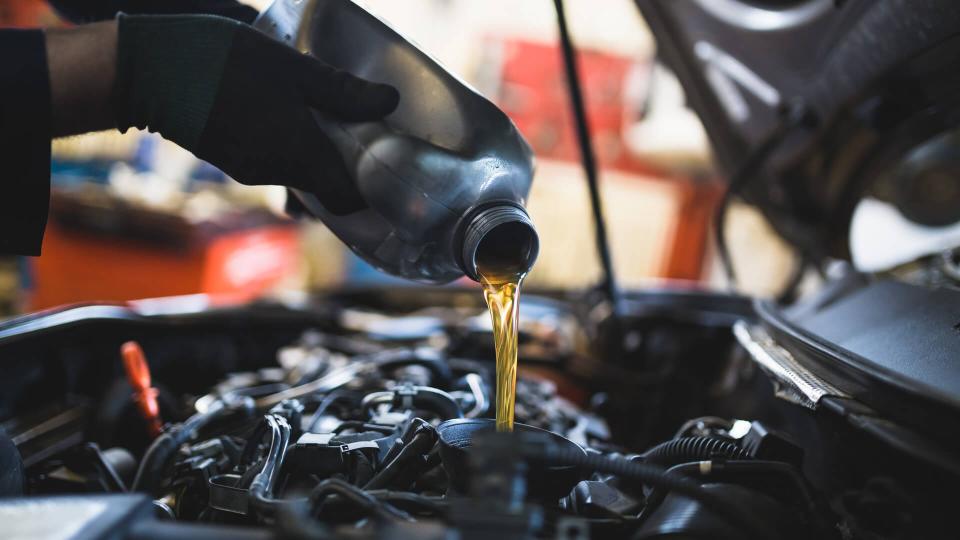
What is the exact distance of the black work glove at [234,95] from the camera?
0.85m

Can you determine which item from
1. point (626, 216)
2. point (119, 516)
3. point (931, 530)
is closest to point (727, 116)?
point (931, 530)

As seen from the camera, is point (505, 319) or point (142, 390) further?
point (142, 390)

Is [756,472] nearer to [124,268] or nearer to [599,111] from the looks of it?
[124,268]

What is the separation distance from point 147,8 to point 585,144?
955mm

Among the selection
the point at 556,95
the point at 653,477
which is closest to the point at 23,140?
the point at 653,477

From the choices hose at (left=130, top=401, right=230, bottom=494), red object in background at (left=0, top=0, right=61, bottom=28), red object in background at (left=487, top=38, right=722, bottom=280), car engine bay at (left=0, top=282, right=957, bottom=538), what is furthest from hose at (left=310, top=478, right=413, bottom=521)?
red object in background at (left=487, top=38, right=722, bottom=280)

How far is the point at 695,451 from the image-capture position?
88cm

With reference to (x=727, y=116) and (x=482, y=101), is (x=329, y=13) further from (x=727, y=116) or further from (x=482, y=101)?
(x=727, y=116)

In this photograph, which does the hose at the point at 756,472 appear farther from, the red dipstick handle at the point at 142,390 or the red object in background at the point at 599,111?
the red object in background at the point at 599,111

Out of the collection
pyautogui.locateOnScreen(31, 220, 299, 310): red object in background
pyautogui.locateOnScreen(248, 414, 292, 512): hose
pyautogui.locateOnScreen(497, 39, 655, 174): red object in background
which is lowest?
pyautogui.locateOnScreen(31, 220, 299, 310): red object in background

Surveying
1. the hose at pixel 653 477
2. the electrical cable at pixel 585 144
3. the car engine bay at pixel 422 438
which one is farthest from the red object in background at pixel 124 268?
the hose at pixel 653 477

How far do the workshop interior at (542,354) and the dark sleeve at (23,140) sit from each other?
27cm

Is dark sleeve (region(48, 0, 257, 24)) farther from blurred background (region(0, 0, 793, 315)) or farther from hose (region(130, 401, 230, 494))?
blurred background (region(0, 0, 793, 315))

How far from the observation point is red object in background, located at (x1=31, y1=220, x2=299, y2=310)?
3.63m
